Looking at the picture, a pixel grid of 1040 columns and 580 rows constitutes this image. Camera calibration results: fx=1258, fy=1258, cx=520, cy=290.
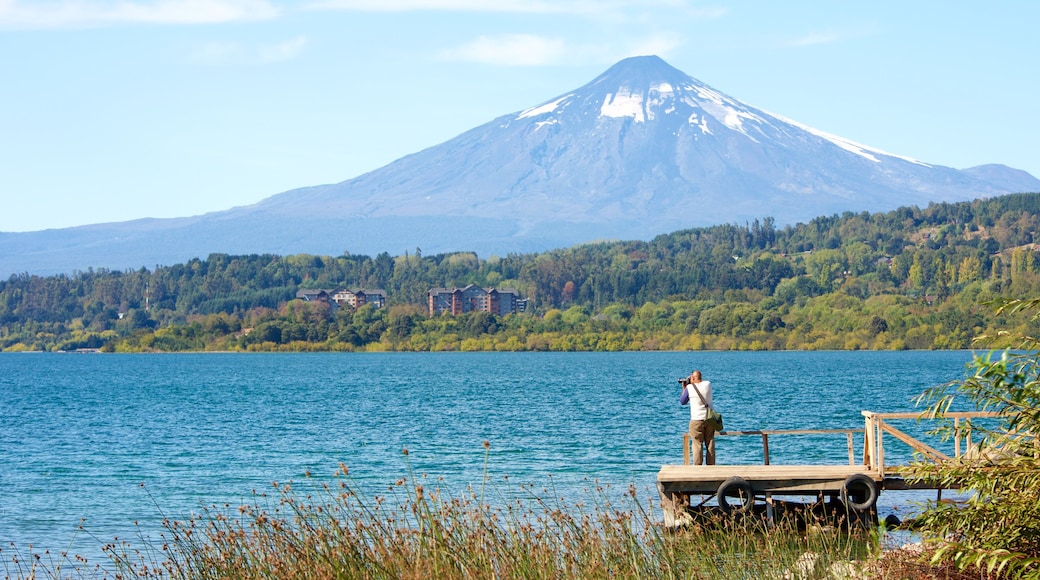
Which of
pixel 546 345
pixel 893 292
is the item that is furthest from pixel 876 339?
pixel 546 345

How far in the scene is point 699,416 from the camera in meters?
18.5

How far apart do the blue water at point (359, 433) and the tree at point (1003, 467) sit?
581cm

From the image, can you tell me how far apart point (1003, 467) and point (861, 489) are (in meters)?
8.67

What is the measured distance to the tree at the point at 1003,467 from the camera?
28.5 ft

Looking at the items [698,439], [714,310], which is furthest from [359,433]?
[714,310]

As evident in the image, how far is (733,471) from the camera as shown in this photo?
18031 mm

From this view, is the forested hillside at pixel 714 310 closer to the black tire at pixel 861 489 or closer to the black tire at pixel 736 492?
the black tire at pixel 861 489

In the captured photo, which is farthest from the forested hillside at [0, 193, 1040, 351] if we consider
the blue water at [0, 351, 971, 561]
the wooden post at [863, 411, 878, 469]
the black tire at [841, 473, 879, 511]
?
the black tire at [841, 473, 879, 511]

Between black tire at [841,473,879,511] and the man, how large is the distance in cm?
224

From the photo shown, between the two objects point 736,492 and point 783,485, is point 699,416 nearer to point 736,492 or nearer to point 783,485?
point 736,492

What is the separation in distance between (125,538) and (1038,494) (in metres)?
14.4

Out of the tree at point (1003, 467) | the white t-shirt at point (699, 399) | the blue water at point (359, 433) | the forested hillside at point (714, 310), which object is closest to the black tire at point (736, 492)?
the white t-shirt at point (699, 399)

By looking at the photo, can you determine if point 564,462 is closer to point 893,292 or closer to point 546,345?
point 546,345

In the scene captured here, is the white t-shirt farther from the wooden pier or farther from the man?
the wooden pier
